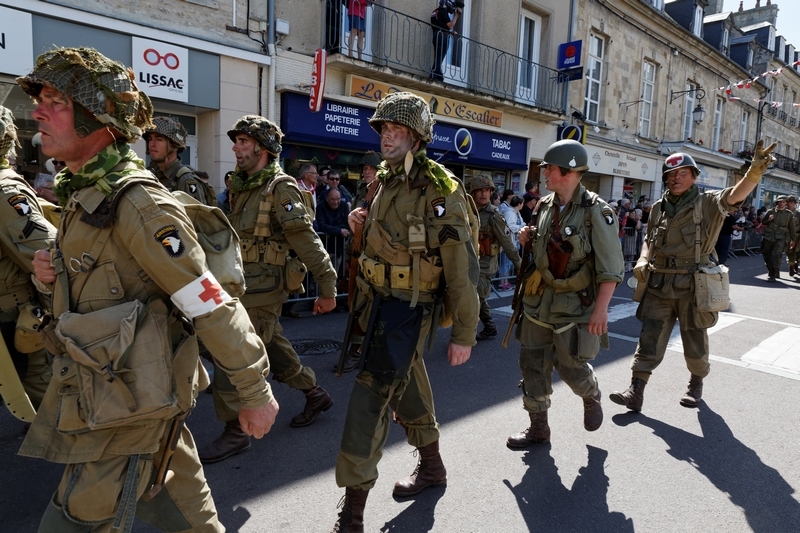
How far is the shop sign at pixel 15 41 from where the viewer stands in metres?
6.91

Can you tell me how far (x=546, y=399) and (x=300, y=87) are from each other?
7900 mm

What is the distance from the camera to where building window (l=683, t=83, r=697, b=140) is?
73.7ft

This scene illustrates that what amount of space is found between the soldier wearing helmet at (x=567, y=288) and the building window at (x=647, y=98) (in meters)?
18.6

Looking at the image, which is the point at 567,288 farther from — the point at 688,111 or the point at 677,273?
the point at 688,111

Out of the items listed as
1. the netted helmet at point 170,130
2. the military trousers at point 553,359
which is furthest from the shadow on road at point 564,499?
the netted helmet at point 170,130

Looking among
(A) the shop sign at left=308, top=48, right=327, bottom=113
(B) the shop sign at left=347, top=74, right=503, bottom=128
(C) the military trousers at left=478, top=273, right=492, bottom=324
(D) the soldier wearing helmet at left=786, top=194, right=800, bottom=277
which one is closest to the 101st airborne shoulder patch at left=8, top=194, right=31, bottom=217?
(C) the military trousers at left=478, top=273, right=492, bottom=324

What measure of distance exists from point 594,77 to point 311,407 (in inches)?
671

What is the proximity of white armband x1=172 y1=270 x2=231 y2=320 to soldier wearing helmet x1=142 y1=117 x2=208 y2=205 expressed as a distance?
9.42 feet

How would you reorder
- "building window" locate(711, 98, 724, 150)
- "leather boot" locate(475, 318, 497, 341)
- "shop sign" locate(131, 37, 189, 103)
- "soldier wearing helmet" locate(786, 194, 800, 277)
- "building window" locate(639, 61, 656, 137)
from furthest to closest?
"building window" locate(711, 98, 724, 150), "building window" locate(639, 61, 656, 137), "soldier wearing helmet" locate(786, 194, 800, 277), "shop sign" locate(131, 37, 189, 103), "leather boot" locate(475, 318, 497, 341)

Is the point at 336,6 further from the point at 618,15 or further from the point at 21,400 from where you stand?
the point at 618,15

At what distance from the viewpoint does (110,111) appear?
1853mm

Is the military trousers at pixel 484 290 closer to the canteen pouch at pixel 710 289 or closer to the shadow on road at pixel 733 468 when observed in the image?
the shadow on road at pixel 733 468

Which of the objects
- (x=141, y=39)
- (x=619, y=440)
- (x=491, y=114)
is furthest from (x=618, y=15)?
(x=619, y=440)

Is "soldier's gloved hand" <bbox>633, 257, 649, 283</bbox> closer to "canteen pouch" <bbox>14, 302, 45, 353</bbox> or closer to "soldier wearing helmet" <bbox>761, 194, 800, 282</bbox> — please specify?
"canteen pouch" <bbox>14, 302, 45, 353</bbox>
